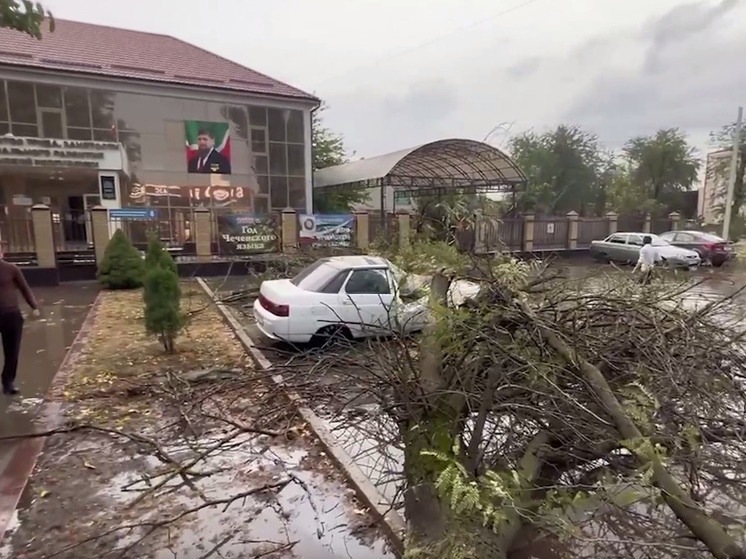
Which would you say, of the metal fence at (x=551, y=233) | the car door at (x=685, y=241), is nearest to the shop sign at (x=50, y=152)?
the metal fence at (x=551, y=233)

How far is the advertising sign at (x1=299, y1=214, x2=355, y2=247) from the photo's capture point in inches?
731

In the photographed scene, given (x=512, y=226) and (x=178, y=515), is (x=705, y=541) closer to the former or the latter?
(x=178, y=515)

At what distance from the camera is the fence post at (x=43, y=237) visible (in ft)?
48.4

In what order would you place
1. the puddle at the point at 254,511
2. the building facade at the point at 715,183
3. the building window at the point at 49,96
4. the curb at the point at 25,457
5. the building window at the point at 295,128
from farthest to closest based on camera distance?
the building facade at the point at 715,183, the building window at the point at 295,128, the building window at the point at 49,96, the curb at the point at 25,457, the puddle at the point at 254,511

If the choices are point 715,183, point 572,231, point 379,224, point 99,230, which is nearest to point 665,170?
point 715,183

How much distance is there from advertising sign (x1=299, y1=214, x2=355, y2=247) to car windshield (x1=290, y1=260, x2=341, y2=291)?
9.98 m

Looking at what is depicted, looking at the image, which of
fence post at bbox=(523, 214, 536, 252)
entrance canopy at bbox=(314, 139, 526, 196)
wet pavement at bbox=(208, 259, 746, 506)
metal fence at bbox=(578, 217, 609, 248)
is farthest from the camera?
metal fence at bbox=(578, 217, 609, 248)

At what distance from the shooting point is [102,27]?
1011 inches

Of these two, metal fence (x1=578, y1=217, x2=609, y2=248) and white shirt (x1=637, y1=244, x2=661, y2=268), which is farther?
metal fence (x1=578, y1=217, x2=609, y2=248)

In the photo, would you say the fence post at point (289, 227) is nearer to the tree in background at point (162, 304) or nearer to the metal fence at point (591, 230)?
the tree in background at point (162, 304)

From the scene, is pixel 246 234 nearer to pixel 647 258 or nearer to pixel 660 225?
pixel 647 258

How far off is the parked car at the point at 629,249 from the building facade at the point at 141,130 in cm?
1393

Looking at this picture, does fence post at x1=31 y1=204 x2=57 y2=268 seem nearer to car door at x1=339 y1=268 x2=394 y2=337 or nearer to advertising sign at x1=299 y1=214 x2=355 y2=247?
advertising sign at x1=299 y1=214 x2=355 y2=247

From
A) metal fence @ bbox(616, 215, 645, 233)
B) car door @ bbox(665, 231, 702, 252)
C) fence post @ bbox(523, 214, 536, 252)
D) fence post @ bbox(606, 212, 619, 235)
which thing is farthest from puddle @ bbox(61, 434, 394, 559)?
metal fence @ bbox(616, 215, 645, 233)
